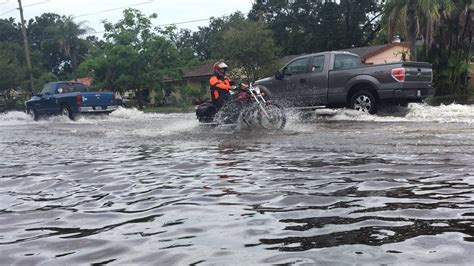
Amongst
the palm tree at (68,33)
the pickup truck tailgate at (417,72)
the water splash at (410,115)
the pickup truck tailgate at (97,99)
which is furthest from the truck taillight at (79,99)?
the palm tree at (68,33)

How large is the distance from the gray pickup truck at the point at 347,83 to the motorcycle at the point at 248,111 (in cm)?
299

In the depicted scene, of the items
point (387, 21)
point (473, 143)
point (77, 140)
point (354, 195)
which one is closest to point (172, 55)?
point (387, 21)

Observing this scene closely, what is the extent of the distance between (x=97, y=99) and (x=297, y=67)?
10.0 metres

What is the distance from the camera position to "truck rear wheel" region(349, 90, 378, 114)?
45.1 ft

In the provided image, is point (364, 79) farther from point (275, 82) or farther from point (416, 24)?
point (416, 24)

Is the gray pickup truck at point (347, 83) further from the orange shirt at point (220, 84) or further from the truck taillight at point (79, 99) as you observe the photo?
the truck taillight at point (79, 99)

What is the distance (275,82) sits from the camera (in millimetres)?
15469

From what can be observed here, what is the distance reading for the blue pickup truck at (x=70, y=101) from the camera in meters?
21.2

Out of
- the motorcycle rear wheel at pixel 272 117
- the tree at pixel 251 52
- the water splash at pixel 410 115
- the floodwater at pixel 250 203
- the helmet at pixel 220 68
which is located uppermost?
the tree at pixel 251 52

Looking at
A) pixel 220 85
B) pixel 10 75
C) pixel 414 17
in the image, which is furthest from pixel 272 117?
pixel 10 75

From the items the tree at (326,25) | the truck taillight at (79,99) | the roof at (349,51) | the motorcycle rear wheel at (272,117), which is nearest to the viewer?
the motorcycle rear wheel at (272,117)

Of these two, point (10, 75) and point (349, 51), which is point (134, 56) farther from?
point (349, 51)

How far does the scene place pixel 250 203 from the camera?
475 cm

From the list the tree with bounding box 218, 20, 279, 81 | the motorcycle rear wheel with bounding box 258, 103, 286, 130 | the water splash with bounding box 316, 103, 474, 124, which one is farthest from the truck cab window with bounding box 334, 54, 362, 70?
the tree with bounding box 218, 20, 279, 81
